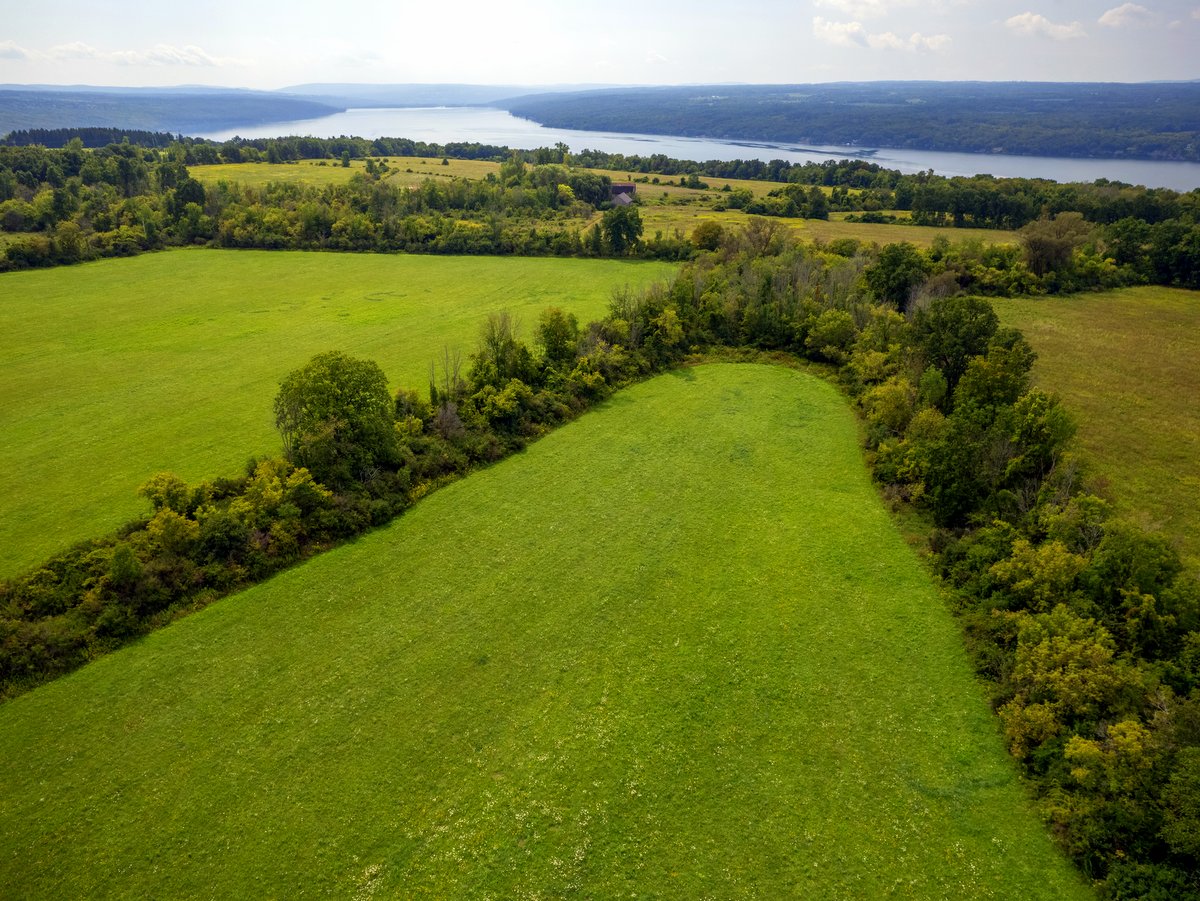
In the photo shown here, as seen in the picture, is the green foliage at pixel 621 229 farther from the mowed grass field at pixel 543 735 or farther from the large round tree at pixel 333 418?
the mowed grass field at pixel 543 735

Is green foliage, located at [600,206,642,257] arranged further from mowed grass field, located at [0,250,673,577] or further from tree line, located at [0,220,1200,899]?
tree line, located at [0,220,1200,899]

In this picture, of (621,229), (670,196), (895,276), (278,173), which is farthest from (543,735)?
(278,173)

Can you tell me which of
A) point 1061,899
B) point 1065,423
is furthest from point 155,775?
point 1065,423

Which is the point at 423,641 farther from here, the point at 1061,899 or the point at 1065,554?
the point at 1065,554

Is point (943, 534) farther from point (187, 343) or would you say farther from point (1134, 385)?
point (187, 343)

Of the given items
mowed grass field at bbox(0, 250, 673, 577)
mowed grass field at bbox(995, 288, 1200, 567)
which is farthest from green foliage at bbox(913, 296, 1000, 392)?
mowed grass field at bbox(0, 250, 673, 577)

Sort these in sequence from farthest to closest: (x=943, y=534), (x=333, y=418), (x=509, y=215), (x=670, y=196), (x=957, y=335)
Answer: (x=670, y=196) → (x=509, y=215) → (x=957, y=335) → (x=333, y=418) → (x=943, y=534)

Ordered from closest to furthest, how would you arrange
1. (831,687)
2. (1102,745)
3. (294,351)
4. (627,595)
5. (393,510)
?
(1102,745) → (831,687) → (627,595) → (393,510) → (294,351)
